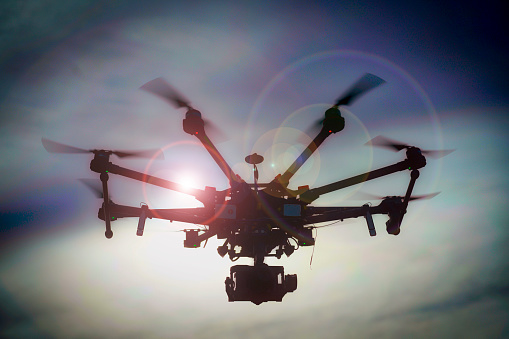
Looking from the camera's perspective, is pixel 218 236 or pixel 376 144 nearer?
pixel 376 144

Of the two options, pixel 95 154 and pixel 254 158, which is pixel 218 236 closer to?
pixel 254 158

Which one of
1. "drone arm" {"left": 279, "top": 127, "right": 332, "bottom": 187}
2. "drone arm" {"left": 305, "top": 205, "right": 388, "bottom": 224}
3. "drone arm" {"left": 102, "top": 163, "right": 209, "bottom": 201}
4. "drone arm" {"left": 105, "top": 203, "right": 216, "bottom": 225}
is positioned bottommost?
"drone arm" {"left": 305, "top": 205, "right": 388, "bottom": 224}

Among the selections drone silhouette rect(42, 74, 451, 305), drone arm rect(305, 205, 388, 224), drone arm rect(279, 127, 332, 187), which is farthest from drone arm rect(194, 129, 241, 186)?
drone arm rect(305, 205, 388, 224)

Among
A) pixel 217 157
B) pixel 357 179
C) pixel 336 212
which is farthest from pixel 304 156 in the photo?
pixel 217 157

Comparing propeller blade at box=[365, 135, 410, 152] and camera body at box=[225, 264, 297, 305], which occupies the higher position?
propeller blade at box=[365, 135, 410, 152]

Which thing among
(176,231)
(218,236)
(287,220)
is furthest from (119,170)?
(287,220)

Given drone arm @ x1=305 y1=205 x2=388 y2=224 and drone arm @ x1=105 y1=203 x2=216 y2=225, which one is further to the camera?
drone arm @ x1=305 y1=205 x2=388 y2=224

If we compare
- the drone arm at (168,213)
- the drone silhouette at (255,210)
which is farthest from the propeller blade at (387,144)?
the drone arm at (168,213)

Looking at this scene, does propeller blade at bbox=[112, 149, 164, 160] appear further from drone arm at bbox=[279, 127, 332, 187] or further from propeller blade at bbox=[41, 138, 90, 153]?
drone arm at bbox=[279, 127, 332, 187]

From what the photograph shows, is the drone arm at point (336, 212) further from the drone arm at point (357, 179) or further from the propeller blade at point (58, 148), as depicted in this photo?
the propeller blade at point (58, 148)
